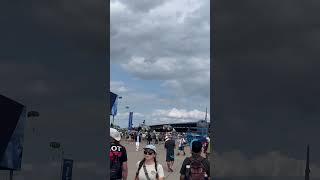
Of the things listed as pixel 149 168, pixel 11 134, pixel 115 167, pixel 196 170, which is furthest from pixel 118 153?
pixel 11 134

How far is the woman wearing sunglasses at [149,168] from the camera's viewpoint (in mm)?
9117

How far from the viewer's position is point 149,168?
9.15 meters

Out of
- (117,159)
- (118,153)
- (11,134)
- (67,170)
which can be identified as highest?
(11,134)

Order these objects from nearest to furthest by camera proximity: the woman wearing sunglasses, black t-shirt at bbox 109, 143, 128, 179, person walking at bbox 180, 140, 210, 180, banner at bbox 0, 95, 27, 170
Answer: person walking at bbox 180, 140, 210, 180, the woman wearing sunglasses, black t-shirt at bbox 109, 143, 128, 179, banner at bbox 0, 95, 27, 170

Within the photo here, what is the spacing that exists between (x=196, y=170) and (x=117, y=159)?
179 cm

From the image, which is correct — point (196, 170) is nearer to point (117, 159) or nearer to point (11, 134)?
point (117, 159)

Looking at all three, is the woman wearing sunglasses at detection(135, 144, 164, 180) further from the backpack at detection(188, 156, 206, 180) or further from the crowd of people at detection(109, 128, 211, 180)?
the backpack at detection(188, 156, 206, 180)

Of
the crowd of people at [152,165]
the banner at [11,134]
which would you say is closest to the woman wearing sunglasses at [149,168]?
the crowd of people at [152,165]

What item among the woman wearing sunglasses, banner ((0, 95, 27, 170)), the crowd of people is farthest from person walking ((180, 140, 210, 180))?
banner ((0, 95, 27, 170))

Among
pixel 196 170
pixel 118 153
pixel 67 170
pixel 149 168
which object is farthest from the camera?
pixel 67 170

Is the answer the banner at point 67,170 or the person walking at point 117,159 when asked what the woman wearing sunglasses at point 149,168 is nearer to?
the person walking at point 117,159

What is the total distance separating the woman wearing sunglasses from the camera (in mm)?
9117

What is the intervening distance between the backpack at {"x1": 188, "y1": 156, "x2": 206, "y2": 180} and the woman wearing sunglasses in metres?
0.74

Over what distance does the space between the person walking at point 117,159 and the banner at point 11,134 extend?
2996 mm
